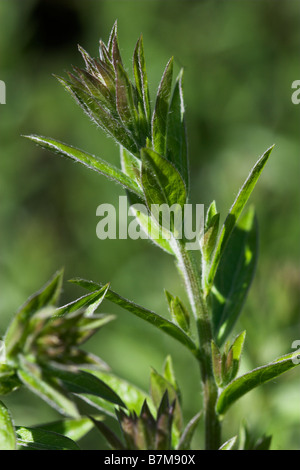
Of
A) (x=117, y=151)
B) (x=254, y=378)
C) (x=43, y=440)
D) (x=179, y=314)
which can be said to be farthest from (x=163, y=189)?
(x=117, y=151)

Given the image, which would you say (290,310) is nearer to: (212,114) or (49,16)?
(212,114)

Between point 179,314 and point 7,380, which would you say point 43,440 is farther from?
point 179,314

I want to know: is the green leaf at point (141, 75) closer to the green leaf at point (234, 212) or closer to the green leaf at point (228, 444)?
the green leaf at point (234, 212)

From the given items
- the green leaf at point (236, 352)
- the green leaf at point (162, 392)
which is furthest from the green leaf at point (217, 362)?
the green leaf at point (162, 392)

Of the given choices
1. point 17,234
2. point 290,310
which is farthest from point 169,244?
point 17,234

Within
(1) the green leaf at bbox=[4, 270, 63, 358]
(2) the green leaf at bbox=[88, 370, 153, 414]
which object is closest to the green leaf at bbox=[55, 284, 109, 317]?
(1) the green leaf at bbox=[4, 270, 63, 358]

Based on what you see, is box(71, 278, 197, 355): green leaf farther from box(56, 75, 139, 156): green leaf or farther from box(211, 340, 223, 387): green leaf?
box(56, 75, 139, 156): green leaf
